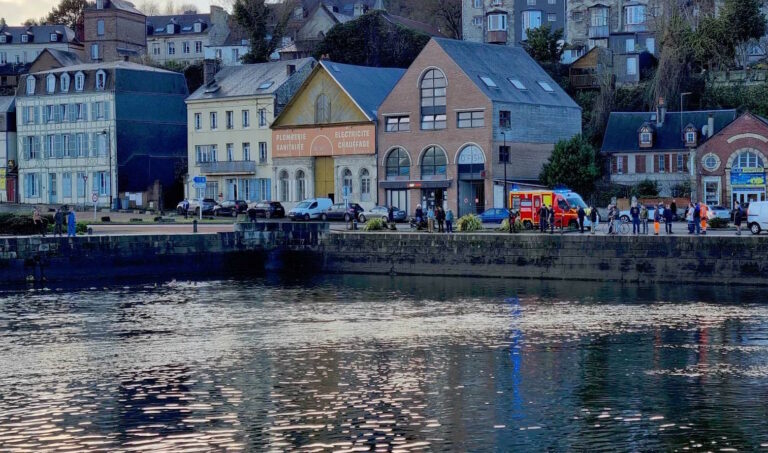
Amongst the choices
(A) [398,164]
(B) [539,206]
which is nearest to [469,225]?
(B) [539,206]

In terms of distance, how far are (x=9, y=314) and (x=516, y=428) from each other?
2466 centimetres

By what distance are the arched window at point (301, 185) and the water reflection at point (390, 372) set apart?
41.0m

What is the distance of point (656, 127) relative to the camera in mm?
86000

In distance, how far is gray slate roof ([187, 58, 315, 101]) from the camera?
9369 centimetres

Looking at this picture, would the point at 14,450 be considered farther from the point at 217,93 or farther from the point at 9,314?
the point at 217,93

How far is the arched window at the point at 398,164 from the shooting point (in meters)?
83.8

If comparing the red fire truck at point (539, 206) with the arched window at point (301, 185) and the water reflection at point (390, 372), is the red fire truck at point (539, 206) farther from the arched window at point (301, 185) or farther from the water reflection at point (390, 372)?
the arched window at point (301, 185)

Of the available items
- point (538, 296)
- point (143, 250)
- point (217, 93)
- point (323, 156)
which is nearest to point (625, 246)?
point (538, 296)

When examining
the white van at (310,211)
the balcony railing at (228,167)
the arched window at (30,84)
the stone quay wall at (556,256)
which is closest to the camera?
the stone quay wall at (556,256)

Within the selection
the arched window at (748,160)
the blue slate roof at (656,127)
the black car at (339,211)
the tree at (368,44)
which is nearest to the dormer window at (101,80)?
the tree at (368,44)

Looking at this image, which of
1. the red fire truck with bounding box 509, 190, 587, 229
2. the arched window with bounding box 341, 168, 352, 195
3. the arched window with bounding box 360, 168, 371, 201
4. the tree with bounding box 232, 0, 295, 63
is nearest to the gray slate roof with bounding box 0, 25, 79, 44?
→ the tree with bounding box 232, 0, 295, 63

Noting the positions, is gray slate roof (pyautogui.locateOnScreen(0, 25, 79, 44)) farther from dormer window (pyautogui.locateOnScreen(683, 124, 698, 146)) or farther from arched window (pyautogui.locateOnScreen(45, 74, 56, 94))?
dormer window (pyautogui.locateOnScreen(683, 124, 698, 146))

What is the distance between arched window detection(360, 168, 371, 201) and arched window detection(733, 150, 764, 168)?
24.6 m

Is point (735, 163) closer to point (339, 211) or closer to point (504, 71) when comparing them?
point (504, 71)
